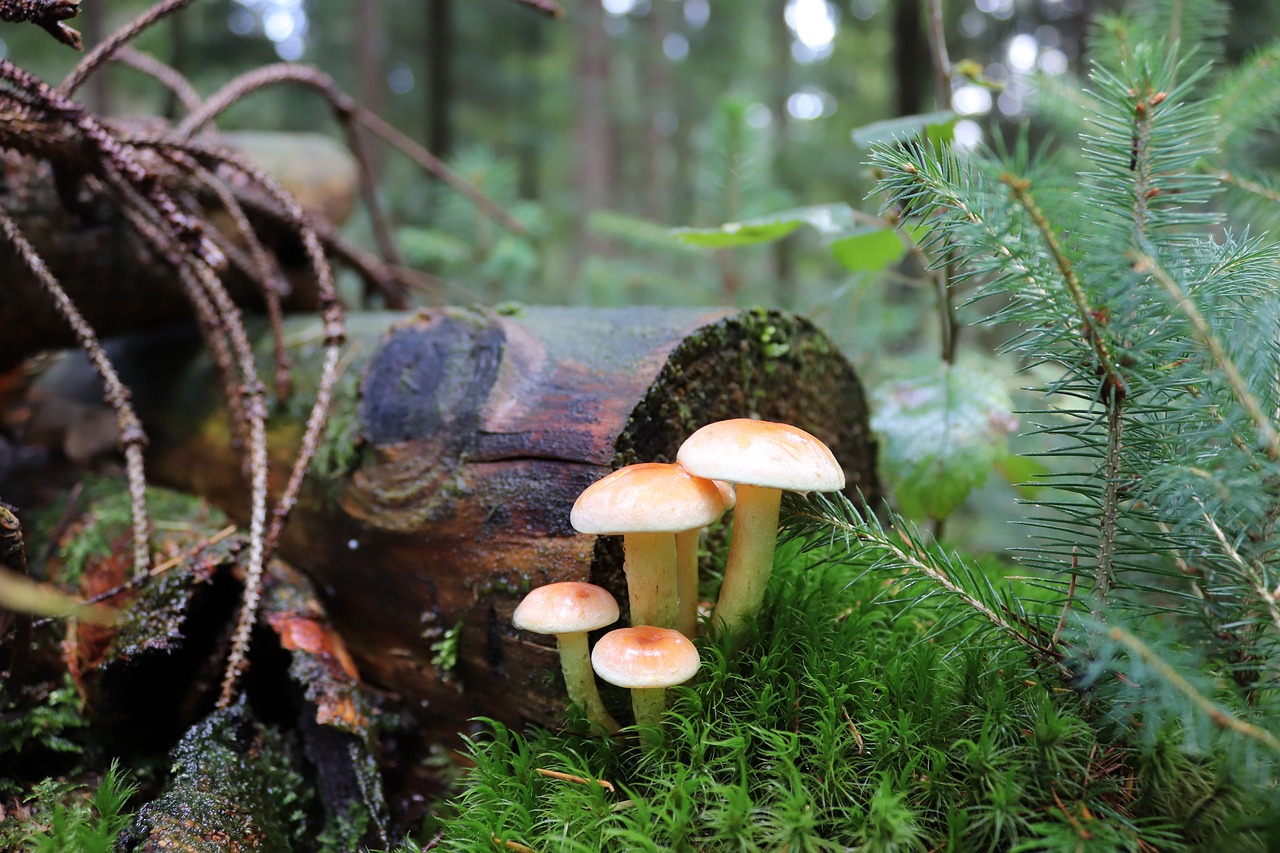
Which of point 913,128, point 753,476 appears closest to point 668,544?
point 753,476

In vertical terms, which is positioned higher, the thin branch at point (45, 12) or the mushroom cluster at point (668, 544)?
the thin branch at point (45, 12)

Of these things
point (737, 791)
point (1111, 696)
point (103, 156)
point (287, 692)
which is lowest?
point (287, 692)

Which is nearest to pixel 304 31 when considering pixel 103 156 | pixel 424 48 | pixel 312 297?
pixel 424 48

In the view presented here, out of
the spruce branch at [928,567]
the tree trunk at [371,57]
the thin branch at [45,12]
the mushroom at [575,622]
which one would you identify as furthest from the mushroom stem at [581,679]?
the tree trunk at [371,57]

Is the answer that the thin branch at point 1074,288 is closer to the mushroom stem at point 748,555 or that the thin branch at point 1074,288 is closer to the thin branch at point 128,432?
the mushroom stem at point 748,555

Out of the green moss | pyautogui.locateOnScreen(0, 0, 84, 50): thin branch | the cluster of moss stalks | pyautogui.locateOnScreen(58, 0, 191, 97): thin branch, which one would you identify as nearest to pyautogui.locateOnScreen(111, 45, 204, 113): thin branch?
pyautogui.locateOnScreen(58, 0, 191, 97): thin branch

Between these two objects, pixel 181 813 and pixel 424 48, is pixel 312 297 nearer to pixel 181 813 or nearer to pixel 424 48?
pixel 181 813
